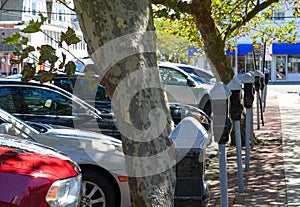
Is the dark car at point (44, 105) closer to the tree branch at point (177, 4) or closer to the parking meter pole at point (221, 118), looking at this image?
the tree branch at point (177, 4)

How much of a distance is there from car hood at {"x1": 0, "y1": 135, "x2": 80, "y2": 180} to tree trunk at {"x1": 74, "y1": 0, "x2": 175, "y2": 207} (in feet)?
2.10

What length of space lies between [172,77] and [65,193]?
45.2 feet

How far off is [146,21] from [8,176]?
1.44 m

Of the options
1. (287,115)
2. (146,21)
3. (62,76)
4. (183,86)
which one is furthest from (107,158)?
(287,115)

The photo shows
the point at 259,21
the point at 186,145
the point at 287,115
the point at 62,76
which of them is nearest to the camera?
the point at 186,145

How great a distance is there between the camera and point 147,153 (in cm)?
421

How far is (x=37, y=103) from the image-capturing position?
31.2ft

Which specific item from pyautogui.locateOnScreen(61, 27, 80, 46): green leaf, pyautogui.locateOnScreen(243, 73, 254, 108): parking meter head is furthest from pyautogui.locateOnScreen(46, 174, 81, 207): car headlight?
pyautogui.locateOnScreen(243, 73, 254, 108): parking meter head

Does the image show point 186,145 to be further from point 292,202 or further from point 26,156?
point 292,202

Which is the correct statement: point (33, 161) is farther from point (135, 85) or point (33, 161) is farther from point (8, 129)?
point (8, 129)

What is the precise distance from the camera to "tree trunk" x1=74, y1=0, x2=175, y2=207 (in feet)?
13.6

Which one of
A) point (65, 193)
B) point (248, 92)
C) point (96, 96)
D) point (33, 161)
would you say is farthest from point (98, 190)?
point (96, 96)

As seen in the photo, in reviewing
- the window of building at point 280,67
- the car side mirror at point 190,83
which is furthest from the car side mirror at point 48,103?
the window of building at point 280,67

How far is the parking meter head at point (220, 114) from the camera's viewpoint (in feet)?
20.6
